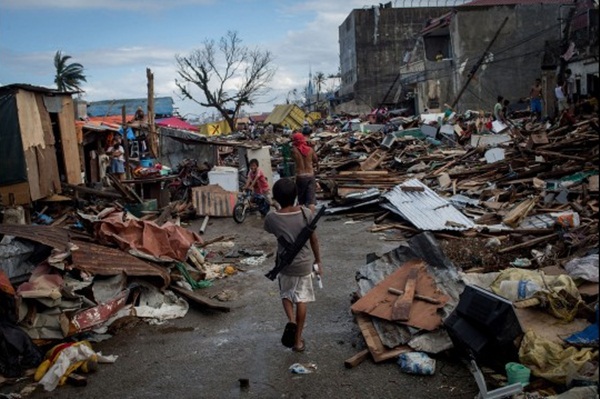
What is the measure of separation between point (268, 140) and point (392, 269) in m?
28.9

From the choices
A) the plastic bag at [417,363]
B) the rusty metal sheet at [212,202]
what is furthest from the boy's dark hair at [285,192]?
the rusty metal sheet at [212,202]

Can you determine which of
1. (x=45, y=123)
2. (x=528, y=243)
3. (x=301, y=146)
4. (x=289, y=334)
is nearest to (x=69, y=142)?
(x=45, y=123)

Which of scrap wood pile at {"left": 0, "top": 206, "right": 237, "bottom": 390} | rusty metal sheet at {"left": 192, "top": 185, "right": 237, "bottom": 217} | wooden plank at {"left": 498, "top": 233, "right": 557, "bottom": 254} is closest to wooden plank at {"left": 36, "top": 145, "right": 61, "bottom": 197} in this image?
rusty metal sheet at {"left": 192, "top": 185, "right": 237, "bottom": 217}

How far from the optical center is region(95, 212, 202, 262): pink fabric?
7676 mm

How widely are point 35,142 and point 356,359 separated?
37.5 ft

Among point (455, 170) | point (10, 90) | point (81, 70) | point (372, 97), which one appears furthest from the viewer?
point (372, 97)

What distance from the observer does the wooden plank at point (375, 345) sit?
520 cm

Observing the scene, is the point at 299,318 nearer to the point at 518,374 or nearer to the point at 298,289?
the point at 298,289

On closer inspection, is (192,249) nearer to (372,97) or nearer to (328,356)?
(328,356)

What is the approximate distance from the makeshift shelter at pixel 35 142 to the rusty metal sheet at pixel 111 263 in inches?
275

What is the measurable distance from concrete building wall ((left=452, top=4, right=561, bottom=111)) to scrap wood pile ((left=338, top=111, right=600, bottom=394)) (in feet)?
54.8

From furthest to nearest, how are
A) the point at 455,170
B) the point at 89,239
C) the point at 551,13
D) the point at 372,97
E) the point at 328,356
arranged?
the point at 372,97, the point at 551,13, the point at 455,170, the point at 89,239, the point at 328,356

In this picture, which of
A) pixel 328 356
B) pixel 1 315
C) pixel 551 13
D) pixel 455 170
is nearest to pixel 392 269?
pixel 328 356

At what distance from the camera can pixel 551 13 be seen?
3275 centimetres
